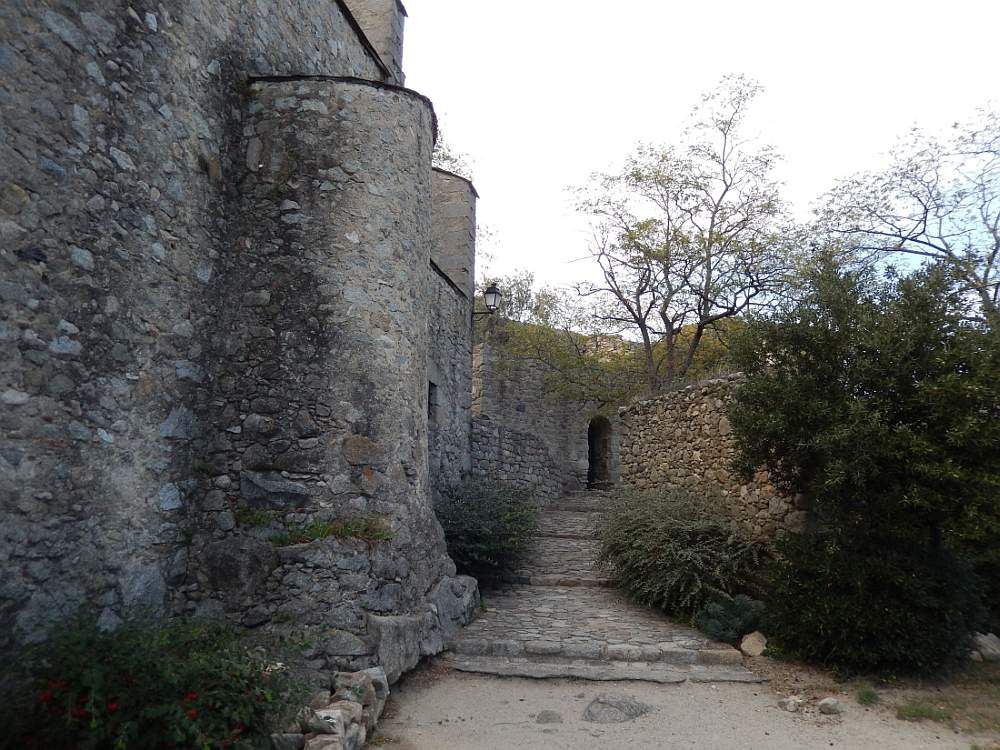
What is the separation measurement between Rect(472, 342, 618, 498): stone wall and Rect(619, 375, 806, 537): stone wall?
2.68 metres

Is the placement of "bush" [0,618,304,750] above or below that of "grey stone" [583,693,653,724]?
above

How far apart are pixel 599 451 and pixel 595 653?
613 inches

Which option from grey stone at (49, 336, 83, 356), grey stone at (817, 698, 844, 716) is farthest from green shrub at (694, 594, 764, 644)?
grey stone at (49, 336, 83, 356)

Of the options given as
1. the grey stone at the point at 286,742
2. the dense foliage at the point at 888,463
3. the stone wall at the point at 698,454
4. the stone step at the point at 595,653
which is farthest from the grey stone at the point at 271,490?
the stone wall at the point at 698,454

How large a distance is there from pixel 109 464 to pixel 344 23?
5.78 m

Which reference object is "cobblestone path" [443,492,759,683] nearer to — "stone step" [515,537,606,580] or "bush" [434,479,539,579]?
"stone step" [515,537,606,580]

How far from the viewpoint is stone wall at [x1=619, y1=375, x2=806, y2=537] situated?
7.95 m

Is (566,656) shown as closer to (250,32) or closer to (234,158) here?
(234,158)

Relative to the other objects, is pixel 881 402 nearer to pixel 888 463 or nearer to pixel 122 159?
pixel 888 463

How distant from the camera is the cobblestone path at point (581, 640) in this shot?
5.94 m

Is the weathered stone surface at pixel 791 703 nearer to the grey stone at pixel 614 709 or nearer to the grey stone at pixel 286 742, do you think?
the grey stone at pixel 614 709

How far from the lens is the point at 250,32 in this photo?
19.9 ft

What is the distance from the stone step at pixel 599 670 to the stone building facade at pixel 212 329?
49 centimetres

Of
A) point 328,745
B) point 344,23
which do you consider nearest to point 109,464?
point 328,745
